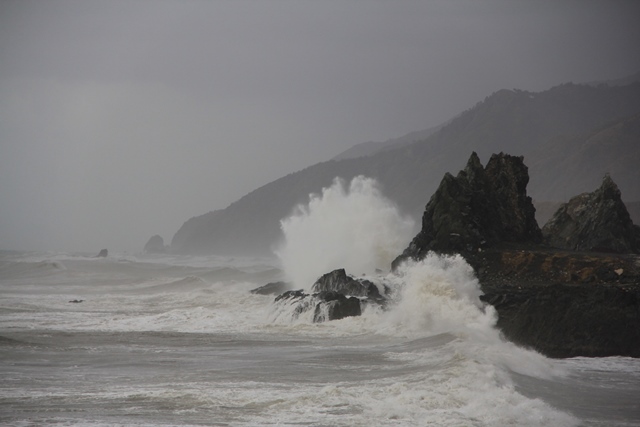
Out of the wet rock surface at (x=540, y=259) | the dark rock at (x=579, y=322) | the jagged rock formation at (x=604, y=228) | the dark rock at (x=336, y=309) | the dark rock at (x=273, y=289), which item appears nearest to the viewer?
the dark rock at (x=579, y=322)

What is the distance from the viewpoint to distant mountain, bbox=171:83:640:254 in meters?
137

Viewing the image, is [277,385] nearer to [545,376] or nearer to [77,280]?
[545,376]

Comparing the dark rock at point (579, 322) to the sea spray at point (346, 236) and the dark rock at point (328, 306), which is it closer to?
the dark rock at point (328, 306)

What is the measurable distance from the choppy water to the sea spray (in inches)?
544

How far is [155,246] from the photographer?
528ft

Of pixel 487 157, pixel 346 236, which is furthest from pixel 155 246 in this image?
pixel 346 236

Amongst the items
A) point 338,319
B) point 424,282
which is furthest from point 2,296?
point 424,282

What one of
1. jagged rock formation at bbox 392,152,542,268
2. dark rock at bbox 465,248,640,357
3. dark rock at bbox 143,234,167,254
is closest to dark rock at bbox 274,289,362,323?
jagged rock formation at bbox 392,152,542,268

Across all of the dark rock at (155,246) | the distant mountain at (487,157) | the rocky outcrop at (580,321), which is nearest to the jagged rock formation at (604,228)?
the rocky outcrop at (580,321)

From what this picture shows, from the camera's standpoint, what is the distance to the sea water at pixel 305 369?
11.4 metres

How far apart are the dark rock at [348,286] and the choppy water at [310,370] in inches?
34.4

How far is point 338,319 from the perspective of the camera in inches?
944

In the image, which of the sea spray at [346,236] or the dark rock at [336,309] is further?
the sea spray at [346,236]

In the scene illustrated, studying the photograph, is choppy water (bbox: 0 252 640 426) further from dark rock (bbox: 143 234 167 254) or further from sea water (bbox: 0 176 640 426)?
dark rock (bbox: 143 234 167 254)
